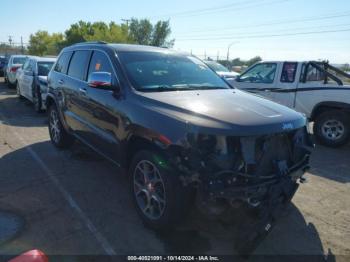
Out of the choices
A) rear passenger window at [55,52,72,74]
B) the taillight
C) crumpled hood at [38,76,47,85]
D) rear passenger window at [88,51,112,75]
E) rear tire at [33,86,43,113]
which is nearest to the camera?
rear passenger window at [88,51,112,75]

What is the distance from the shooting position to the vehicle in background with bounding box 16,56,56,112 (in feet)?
31.6

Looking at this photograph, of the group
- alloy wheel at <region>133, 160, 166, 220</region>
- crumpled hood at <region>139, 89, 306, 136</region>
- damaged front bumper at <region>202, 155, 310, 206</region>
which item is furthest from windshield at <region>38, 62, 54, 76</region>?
damaged front bumper at <region>202, 155, 310, 206</region>

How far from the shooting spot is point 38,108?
10.1 metres

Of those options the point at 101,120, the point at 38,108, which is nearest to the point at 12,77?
the point at 38,108

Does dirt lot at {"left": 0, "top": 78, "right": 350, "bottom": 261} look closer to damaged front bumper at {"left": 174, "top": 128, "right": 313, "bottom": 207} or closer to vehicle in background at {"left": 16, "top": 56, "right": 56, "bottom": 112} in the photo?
damaged front bumper at {"left": 174, "top": 128, "right": 313, "bottom": 207}

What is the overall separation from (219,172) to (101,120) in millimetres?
2066

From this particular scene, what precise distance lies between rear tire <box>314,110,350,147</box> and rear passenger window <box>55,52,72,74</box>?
18.1 feet

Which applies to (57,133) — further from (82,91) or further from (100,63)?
(100,63)

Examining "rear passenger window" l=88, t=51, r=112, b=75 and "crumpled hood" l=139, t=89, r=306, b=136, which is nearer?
"crumpled hood" l=139, t=89, r=306, b=136

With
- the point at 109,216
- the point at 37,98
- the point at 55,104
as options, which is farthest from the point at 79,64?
the point at 37,98

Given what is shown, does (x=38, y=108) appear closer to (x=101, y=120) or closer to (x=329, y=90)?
(x=101, y=120)

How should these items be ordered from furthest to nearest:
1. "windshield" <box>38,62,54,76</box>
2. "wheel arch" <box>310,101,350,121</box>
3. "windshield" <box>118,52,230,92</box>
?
"windshield" <box>38,62,54,76</box>, "wheel arch" <box>310,101,350,121</box>, "windshield" <box>118,52,230,92</box>

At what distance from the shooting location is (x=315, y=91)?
7.55 m

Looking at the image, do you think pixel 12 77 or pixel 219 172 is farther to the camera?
pixel 12 77
